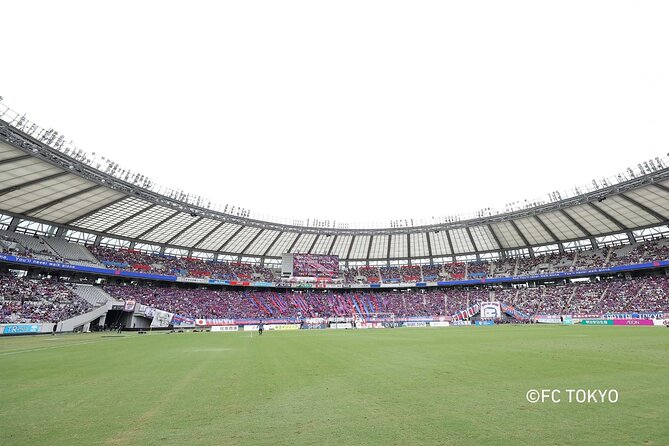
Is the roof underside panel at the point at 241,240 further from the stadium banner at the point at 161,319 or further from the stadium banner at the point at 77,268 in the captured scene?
the stadium banner at the point at 161,319

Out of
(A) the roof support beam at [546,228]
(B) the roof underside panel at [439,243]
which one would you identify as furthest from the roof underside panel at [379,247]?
(A) the roof support beam at [546,228]

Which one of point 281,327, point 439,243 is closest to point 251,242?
point 281,327

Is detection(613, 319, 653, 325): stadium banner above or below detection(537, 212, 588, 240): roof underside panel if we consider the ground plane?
below

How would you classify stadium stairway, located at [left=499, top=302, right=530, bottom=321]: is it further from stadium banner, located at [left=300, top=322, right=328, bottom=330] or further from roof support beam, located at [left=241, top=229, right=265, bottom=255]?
roof support beam, located at [left=241, top=229, right=265, bottom=255]

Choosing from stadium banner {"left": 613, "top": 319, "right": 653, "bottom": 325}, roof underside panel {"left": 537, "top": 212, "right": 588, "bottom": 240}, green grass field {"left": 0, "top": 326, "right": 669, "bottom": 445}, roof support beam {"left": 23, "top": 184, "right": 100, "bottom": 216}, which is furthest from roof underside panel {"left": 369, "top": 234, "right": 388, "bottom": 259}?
green grass field {"left": 0, "top": 326, "right": 669, "bottom": 445}

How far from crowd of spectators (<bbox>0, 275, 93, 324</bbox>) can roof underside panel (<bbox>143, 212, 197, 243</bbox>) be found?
1515 centimetres

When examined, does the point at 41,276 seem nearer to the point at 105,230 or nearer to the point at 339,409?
the point at 105,230

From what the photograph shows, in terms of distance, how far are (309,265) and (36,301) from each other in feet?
142

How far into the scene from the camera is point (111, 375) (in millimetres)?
12156

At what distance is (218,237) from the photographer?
65.7 meters

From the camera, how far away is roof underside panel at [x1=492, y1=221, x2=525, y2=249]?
207 ft

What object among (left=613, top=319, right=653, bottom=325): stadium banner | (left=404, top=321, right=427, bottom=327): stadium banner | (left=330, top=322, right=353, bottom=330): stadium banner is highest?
(left=613, top=319, right=653, bottom=325): stadium banner

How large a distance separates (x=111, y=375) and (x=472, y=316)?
61.6m

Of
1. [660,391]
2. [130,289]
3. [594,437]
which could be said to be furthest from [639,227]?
[130,289]
